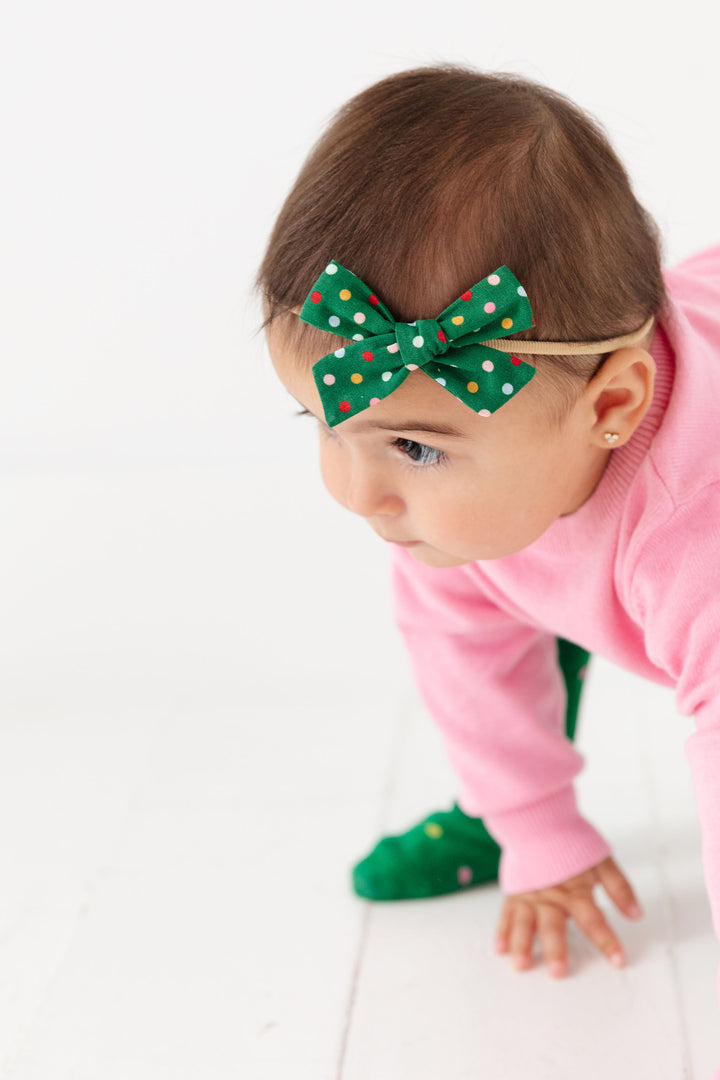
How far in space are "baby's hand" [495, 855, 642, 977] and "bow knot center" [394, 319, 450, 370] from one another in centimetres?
55

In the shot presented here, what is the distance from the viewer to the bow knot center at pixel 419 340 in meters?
0.74

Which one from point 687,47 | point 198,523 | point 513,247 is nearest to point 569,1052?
point 513,247

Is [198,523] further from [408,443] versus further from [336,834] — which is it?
[408,443]

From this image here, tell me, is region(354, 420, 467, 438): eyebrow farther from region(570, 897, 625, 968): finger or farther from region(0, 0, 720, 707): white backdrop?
region(0, 0, 720, 707): white backdrop

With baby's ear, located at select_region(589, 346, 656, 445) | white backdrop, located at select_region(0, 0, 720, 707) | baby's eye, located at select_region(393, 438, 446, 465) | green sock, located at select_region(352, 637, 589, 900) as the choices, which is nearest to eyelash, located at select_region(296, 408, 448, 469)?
baby's eye, located at select_region(393, 438, 446, 465)

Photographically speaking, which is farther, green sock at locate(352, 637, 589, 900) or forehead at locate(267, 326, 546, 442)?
green sock at locate(352, 637, 589, 900)

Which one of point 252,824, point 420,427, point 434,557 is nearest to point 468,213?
point 420,427

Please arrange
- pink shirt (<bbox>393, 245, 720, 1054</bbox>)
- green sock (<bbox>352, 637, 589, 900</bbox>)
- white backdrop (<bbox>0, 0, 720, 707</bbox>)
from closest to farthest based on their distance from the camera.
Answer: pink shirt (<bbox>393, 245, 720, 1054</bbox>), green sock (<bbox>352, 637, 589, 900</bbox>), white backdrop (<bbox>0, 0, 720, 707</bbox>)

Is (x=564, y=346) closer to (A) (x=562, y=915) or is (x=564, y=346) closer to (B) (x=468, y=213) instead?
(B) (x=468, y=213)

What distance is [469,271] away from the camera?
749 millimetres

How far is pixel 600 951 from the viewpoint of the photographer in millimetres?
1071

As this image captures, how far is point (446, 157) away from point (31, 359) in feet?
2.80

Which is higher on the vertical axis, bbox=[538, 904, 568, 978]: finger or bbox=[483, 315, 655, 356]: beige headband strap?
bbox=[483, 315, 655, 356]: beige headband strap

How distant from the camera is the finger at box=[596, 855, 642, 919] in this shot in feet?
3.58
